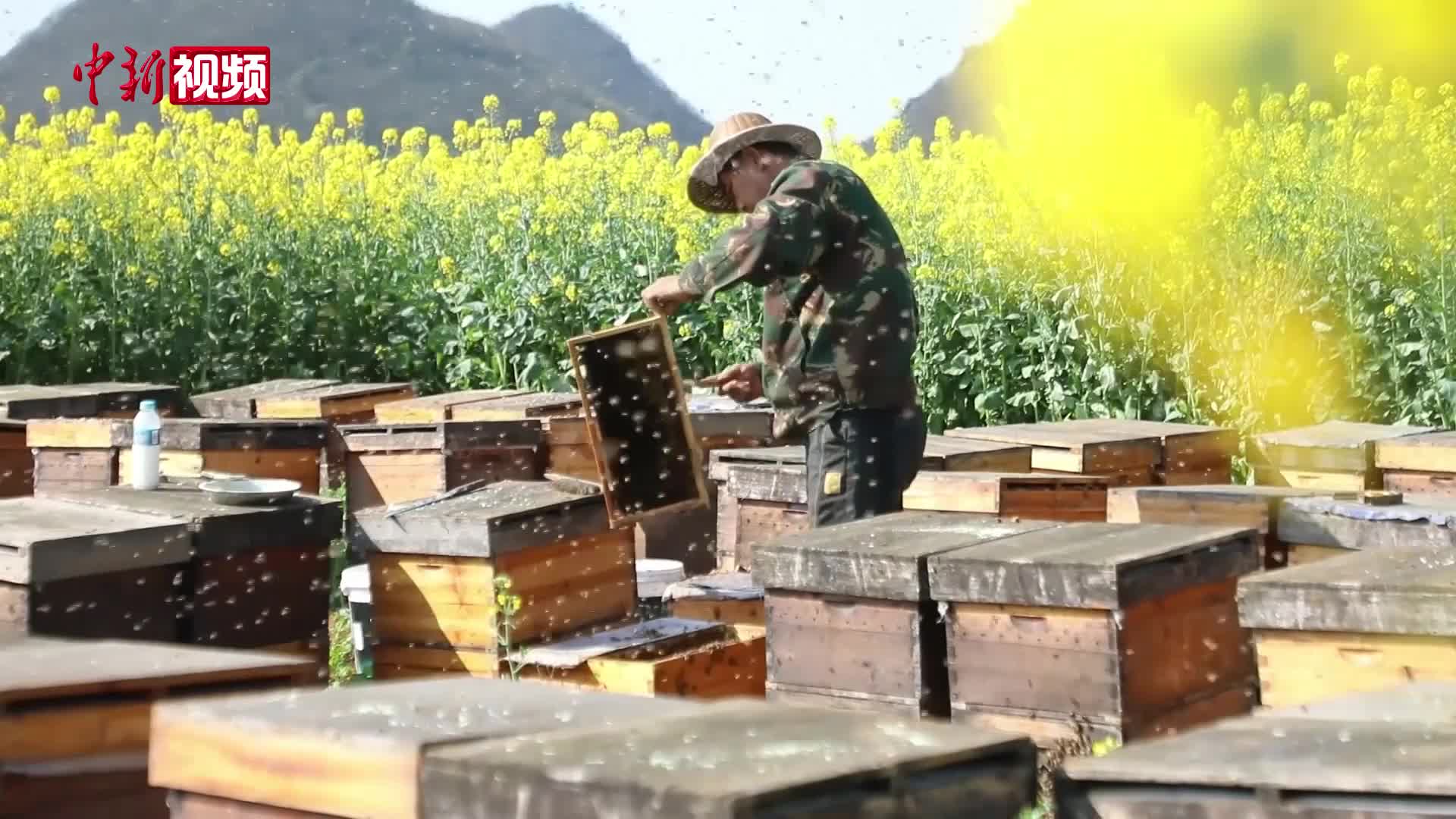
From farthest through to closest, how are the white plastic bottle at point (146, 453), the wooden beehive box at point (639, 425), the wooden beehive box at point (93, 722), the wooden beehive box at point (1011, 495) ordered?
the wooden beehive box at point (1011, 495) < the white plastic bottle at point (146, 453) < the wooden beehive box at point (639, 425) < the wooden beehive box at point (93, 722)

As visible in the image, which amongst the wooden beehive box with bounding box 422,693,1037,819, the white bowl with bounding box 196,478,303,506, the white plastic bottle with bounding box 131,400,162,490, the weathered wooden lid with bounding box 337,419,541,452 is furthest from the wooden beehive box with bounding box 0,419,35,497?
the wooden beehive box with bounding box 422,693,1037,819

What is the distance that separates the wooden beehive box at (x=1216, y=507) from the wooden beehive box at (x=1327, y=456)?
0.71m

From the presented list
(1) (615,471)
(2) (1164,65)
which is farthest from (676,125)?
(1) (615,471)

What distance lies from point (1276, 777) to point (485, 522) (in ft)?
11.6

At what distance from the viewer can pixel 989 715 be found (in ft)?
14.6

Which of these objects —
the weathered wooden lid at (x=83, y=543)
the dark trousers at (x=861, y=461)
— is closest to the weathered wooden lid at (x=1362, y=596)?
the dark trousers at (x=861, y=461)

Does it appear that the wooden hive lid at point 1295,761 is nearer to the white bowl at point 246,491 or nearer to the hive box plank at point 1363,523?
the hive box plank at point 1363,523

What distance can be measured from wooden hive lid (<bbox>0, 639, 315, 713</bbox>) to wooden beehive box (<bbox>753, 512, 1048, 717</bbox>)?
1686 millimetres

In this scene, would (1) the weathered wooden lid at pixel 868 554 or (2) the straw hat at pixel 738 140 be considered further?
(2) the straw hat at pixel 738 140

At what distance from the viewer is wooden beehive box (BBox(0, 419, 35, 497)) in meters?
7.54

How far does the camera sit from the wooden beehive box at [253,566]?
5.06 meters

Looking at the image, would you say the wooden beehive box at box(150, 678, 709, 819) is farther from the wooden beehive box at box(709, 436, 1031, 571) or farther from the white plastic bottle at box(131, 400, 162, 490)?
the wooden beehive box at box(709, 436, 1031, 571)

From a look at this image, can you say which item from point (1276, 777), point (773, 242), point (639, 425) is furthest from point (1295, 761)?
point (639, 425)

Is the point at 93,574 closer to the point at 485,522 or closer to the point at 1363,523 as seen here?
the point at 485,522
